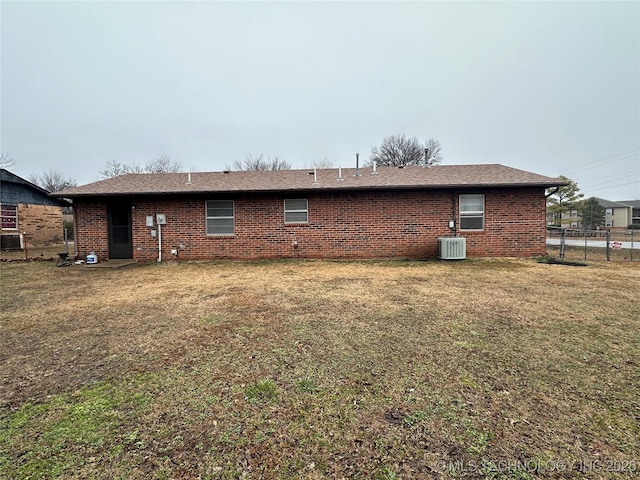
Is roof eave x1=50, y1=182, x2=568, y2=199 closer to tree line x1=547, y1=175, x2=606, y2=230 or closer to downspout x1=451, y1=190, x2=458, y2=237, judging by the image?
downspout x1=451, y1=190, x2=458, y2=237

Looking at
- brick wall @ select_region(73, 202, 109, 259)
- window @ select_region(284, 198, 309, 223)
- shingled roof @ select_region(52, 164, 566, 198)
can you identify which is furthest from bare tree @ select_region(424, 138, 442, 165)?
brick wall @ select_region(73, 202, 109, 259)

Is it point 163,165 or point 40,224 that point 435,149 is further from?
point 40,224

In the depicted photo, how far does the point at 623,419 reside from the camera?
2102mm

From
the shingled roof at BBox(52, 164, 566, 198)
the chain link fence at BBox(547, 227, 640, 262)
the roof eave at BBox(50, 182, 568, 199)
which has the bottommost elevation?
the chain link fence at BBox(547, 227, 640, 262)

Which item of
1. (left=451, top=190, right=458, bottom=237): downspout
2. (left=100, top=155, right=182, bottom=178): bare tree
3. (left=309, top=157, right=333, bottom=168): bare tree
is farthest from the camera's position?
(left=309, top=157, right=333, bottom=168): bare tree

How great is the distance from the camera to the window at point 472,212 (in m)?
10.6

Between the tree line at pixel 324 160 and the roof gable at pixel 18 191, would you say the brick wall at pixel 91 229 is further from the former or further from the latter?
the tree line at pixel 324 160

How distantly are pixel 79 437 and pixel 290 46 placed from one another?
23.8m

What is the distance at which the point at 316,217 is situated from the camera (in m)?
10.9

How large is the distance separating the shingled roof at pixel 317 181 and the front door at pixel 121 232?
0.85 metres

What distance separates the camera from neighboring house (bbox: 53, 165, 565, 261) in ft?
34.5

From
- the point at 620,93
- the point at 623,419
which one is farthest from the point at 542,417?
the point at 620,93

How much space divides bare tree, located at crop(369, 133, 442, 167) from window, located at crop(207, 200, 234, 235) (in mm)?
26930

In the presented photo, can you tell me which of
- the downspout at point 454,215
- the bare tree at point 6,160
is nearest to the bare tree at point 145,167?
the bare tree at point 6,160
